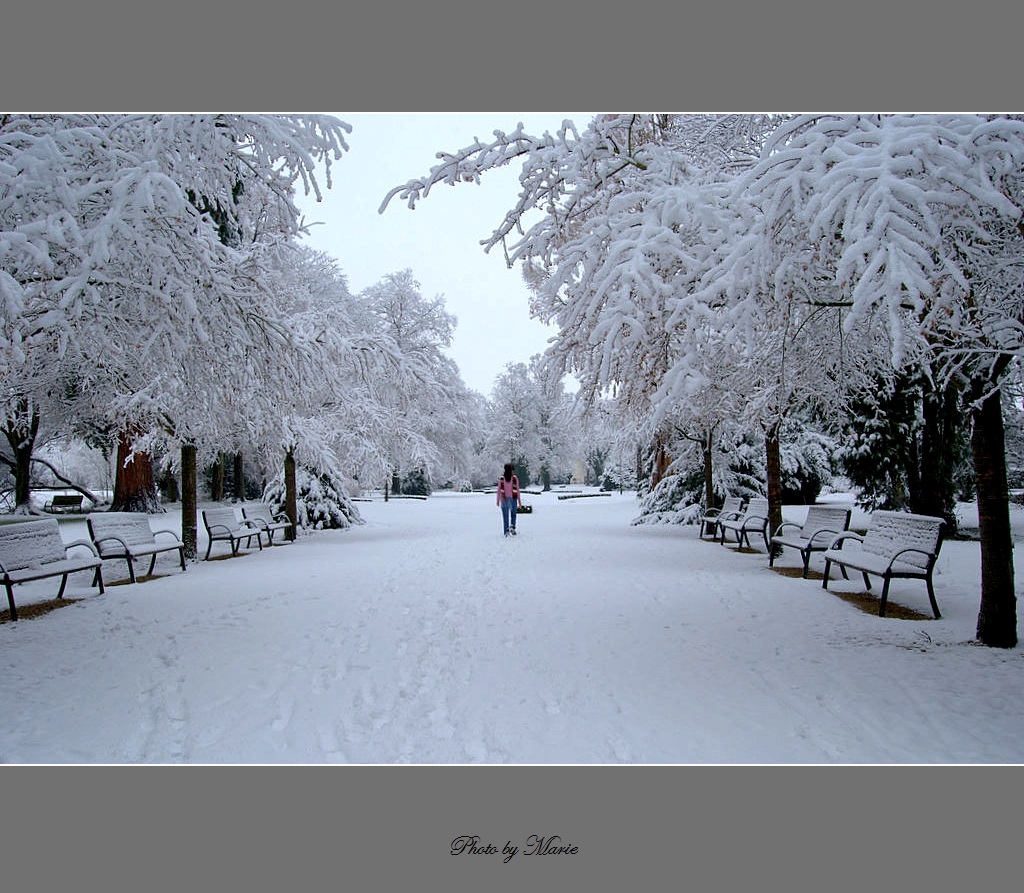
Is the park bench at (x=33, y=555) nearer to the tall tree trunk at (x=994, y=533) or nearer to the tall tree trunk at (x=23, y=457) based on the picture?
the tall tree trunk at (x=994, y=533)

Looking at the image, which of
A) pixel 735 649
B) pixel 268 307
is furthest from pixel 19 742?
pixel 735 649

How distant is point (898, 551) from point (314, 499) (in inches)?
573

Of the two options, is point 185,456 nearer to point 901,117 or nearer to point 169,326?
point 169,326

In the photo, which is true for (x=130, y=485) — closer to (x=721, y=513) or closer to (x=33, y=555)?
(x=33, y=555)

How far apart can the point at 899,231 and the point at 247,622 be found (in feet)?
19.4

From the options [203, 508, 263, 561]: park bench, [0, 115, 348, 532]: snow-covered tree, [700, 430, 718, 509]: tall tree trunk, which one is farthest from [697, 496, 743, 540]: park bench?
[0, 115, 348, 532]: snow-covered tree

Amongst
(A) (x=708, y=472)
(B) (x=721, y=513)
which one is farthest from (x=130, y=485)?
(B) (x=721, y=513)

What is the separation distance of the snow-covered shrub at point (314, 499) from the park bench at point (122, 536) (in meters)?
7.32

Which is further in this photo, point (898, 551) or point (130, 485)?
point (130, 485)

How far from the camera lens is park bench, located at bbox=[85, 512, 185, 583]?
28.5ft

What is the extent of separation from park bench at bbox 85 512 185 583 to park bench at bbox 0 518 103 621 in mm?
688

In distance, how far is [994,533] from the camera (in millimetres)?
5223

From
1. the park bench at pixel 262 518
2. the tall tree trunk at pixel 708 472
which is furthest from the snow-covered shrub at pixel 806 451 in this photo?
the park bench at pixel 262 518

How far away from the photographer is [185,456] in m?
11.8
